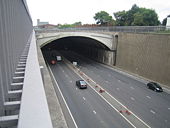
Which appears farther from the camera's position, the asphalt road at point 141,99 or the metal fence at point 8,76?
the asphalt road at point 141,99

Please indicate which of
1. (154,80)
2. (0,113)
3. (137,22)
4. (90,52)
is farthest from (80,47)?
(0,113)

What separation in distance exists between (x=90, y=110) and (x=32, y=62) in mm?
13314

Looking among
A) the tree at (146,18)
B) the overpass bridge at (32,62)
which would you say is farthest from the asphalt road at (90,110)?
the tree at (146,18)

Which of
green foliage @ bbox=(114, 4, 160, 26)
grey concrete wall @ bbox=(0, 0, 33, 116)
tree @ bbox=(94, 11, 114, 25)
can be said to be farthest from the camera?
tree @ bbox=(94, 11, 114, 25)

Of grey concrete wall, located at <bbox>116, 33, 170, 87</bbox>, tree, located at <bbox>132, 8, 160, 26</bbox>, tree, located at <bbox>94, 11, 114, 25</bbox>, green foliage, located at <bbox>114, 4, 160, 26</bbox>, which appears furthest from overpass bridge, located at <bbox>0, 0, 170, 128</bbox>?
tree, located at <bbox>94, 11, 114, 25</bbox>

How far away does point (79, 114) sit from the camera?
1510cm

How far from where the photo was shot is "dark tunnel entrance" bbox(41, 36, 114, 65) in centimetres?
3894

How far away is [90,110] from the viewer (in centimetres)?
1593

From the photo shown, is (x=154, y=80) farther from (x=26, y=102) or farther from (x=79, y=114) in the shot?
(x=26, y=102)

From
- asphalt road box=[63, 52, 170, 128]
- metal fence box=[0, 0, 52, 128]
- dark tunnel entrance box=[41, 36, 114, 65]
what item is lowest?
asphalt road box=[63, 52, 170, 128]

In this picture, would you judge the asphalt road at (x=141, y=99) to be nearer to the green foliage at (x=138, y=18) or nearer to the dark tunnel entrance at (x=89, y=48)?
the dark tunnel entrance at (x=89, y=48)

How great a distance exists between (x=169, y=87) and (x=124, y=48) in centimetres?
1297

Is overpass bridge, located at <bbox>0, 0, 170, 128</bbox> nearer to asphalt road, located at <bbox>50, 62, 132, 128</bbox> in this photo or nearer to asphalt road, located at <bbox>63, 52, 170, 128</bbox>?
asphalt road, located at <bbox>63, 52, 170, 128</bbox>

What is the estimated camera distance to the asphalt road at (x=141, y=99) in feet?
48.4
